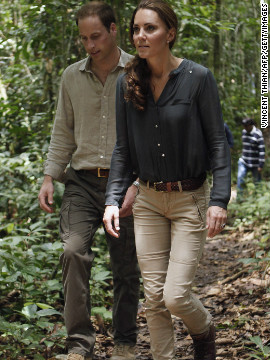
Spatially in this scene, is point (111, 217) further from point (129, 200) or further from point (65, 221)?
point (65, 221)

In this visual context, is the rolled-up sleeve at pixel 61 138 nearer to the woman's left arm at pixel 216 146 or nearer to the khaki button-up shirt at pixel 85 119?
the khaki button-up shirt at pixel 85 119

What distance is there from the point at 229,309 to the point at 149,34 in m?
3.11

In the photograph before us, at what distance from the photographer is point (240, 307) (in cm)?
528

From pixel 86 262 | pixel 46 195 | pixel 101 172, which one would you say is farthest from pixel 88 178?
pixel 86 262

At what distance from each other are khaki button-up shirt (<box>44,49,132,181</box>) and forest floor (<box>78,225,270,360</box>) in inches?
63.6

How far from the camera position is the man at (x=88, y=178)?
3.92 m

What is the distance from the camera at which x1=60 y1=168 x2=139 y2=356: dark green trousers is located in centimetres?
390

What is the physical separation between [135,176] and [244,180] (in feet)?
31.6

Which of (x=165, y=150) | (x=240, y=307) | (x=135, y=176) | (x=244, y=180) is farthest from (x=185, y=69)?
(x=244, y=180)

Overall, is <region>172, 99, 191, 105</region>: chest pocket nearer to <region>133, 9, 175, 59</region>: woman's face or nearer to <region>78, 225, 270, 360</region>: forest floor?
<region>133, 9, 175, 59</region>: woman's face

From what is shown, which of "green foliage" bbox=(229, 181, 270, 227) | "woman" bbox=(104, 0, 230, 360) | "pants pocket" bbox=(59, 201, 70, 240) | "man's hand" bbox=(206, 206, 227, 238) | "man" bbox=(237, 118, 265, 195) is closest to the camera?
"man's hand" bbox=(206, 206, 227, 238)

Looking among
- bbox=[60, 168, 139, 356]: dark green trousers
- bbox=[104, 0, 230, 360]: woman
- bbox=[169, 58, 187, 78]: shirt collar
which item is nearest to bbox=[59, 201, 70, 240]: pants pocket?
bbox=[60, 168, 139, 356]: dark green trousers

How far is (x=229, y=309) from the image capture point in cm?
537

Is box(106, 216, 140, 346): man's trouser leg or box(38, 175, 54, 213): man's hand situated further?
box(106, 216, 140, 346): man's trouser leg
